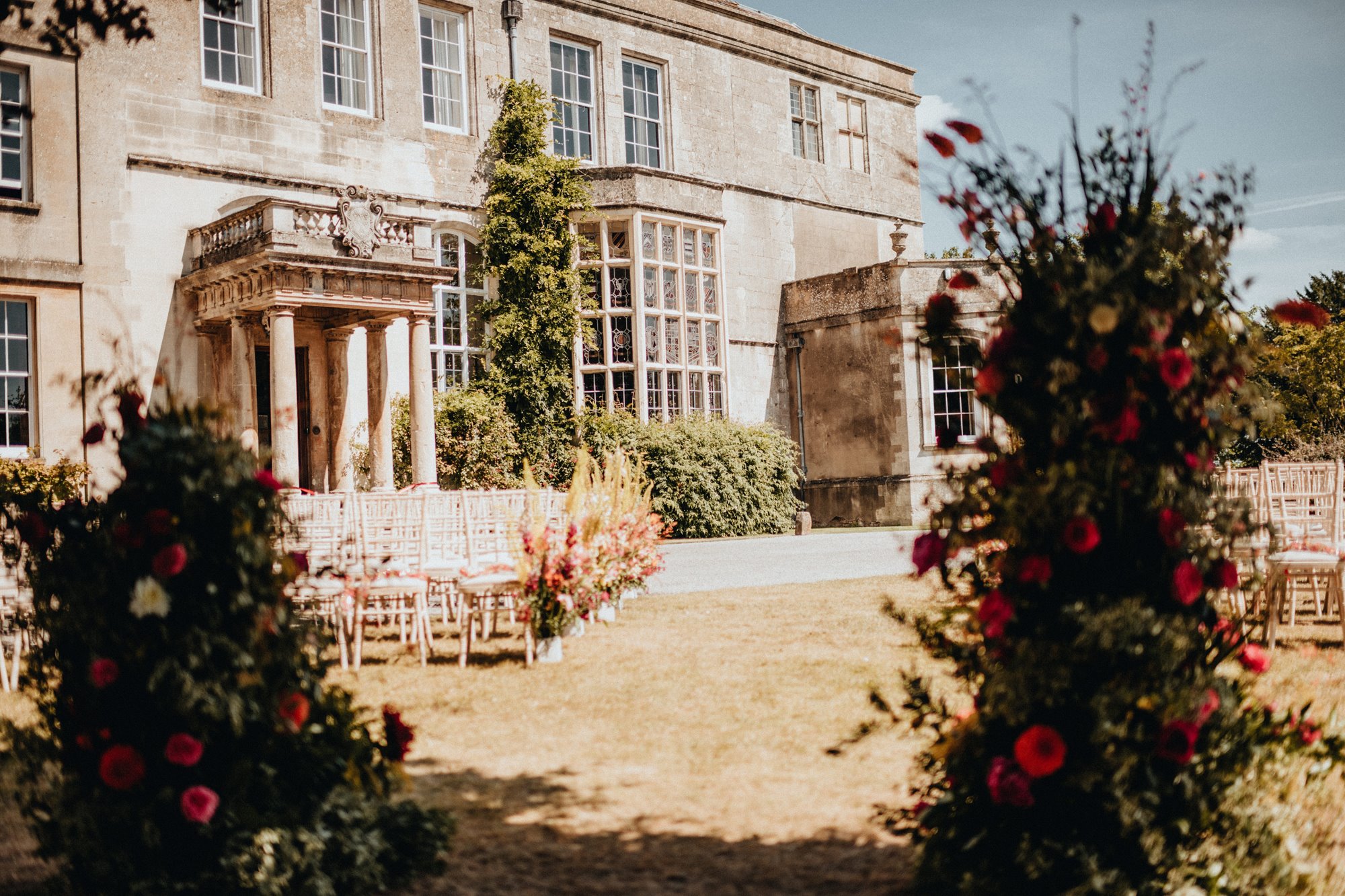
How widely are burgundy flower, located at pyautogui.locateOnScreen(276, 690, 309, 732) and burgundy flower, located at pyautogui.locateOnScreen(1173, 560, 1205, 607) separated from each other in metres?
2.31

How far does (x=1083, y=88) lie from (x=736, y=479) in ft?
57.2

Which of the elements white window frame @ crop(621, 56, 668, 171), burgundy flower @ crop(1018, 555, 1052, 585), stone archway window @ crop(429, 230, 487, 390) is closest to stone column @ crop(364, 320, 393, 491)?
stone archway window @ crop(429, 230, 487, 390)

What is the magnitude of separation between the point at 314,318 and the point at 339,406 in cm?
135

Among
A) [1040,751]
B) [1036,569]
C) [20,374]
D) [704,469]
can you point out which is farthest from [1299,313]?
[704,469]

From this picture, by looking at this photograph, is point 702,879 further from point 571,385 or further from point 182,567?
point 571,385

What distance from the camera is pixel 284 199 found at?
584 inches

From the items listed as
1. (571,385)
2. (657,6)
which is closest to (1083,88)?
(571,385)

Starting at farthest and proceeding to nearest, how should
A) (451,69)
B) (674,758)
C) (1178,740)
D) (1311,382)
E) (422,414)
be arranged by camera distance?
(1311,382) → (451,69) → (422,414) → (674,758) → (1178,740)

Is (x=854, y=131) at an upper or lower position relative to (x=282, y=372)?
upper

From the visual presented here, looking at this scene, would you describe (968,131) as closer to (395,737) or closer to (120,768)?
(395,737)

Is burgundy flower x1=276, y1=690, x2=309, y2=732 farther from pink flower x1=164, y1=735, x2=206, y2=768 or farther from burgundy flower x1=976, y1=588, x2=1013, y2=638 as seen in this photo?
burgundy flower x1=976, y1=588, x2=1013, y2=638

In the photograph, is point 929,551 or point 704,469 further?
point 704,469

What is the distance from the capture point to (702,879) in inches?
139

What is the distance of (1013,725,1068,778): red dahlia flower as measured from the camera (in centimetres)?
279
